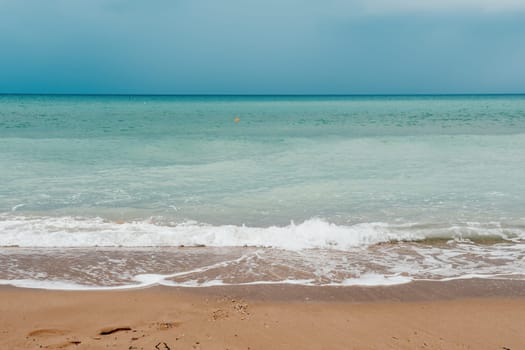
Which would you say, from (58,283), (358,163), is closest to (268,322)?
(58,283)

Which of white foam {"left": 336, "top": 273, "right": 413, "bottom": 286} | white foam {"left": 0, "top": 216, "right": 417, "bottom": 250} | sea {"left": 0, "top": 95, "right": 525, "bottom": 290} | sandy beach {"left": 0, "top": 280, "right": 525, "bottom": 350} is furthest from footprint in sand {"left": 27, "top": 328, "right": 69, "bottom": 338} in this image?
white foam {"left": 336, "top": 273, "right": 413, "bottom": 286}

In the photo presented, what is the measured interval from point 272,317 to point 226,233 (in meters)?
3.40

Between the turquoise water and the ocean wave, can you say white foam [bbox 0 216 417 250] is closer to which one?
the ocean wave

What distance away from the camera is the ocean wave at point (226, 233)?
325 inches

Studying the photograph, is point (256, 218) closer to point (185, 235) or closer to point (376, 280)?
point (185, 235)

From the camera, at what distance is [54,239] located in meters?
8.25

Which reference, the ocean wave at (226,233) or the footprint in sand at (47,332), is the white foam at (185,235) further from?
the footprint in sand at (47,332)

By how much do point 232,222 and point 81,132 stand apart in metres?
22.4

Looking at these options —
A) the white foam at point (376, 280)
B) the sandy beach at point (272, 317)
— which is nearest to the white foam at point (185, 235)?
the white foam at point (376, 280)

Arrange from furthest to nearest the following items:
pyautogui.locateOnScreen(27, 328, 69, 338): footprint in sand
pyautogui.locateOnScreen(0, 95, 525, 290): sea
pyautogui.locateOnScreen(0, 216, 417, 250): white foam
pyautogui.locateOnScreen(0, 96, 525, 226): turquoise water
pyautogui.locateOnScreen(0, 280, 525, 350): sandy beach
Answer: pyautogui.locateOnScreen(0, 96, 525, 226): turquoise water
pyautogui.locateOnScreen(0, 216, 417, 250): white foam
pyautogui.locateOnScreen(0, 95, 525, 290): sea
pyautogui.locateOnScreen(27, 328, 69, 338): footprint in sand
pyautogui.locateOnScreen(0, 280, 525, 350): sandy beach

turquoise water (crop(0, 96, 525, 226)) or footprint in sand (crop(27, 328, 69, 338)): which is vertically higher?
turquoise water (crop(0, 96, 525, 226))

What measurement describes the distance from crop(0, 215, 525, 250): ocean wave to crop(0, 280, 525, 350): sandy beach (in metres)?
2.07

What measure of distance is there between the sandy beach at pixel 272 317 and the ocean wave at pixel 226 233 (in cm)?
207

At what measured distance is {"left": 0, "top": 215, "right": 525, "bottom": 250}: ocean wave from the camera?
8250 mm
